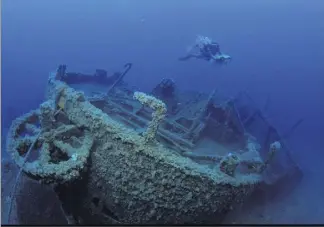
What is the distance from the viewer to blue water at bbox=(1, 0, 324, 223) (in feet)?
90.4

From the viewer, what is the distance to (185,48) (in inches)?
3403

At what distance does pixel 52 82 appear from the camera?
5.73m

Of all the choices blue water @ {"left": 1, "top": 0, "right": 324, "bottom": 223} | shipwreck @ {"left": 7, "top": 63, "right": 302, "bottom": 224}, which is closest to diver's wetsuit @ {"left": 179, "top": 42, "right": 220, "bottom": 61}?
shipwreck @ {"left": 7, "top": 63, "right": 302, "bottom": 224}

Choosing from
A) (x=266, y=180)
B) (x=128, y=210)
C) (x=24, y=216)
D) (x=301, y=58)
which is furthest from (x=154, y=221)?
(x=301, y=58)

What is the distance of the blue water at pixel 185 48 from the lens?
27562mm

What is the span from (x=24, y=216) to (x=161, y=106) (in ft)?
11.9

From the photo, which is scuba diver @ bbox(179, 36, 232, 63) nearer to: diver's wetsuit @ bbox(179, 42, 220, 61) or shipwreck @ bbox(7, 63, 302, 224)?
diver's wetsuit @ bbox(179, 42, 220, 61)

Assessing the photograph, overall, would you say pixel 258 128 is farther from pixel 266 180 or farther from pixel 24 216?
pixel 24 216

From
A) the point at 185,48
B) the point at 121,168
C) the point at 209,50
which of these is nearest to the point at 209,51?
the point at 209,50

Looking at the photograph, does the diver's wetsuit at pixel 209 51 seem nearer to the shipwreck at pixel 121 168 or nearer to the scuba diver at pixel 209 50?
the scuba diver at pixel 209 50

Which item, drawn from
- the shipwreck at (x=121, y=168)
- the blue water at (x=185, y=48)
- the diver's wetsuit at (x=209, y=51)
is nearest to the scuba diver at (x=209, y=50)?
the diver's wetsuit at (x=209, y=51)

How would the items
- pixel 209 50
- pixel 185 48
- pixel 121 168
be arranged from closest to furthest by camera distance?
pixel 121 168
pixel 209 50
pixel 185 48

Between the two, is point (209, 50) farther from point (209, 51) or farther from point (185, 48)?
point (185, 48)

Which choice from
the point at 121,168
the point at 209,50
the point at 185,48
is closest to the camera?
the point at 121,168
